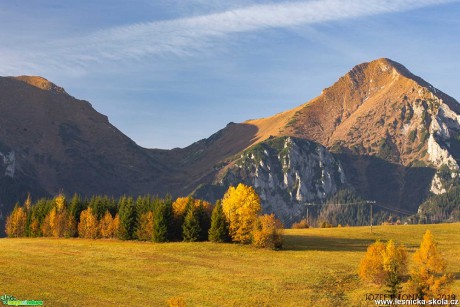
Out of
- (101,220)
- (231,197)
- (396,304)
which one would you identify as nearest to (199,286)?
(396,304)

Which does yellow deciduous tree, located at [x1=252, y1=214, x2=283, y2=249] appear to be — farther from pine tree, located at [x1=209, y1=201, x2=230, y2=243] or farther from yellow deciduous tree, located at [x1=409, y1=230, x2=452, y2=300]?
yellow deciduous tree, located at [x1=409, y1=230, x2=452, y2=300]

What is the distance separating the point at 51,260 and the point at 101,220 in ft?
135

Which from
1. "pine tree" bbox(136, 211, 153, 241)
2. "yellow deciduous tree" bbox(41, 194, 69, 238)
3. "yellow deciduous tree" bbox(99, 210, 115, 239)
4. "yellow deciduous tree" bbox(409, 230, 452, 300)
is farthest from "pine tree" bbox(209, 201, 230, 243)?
"yellow deciduous tree" bbox(409, 230, 452, 300)

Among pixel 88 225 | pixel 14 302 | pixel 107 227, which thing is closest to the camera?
pixel 14 302

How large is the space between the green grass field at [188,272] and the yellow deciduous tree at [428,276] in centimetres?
689

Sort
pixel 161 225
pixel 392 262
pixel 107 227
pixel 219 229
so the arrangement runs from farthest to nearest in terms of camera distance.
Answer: pixel 107 227 < pixel 161 225 < pixel 219 229 < pixel 392 262

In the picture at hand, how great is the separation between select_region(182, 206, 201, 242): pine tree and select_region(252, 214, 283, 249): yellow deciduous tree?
15.5m

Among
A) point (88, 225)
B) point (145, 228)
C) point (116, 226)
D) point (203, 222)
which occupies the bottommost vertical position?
point (88, 225)

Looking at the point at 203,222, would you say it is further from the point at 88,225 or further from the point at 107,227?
the point at 88,225

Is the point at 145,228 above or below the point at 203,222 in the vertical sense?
below

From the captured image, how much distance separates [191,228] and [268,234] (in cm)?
2057

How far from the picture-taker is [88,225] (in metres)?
145

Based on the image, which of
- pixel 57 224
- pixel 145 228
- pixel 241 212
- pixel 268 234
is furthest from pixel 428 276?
pixel 57 224

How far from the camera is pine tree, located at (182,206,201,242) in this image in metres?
133
